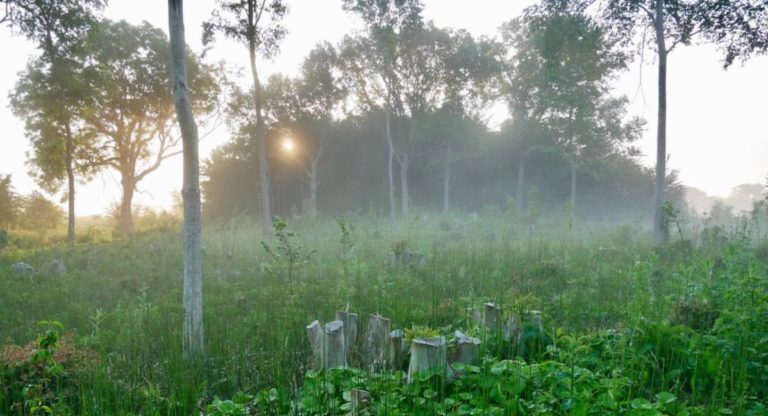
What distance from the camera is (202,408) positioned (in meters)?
2.71

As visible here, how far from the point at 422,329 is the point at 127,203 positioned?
77.1 feet

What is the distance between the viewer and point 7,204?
18141 mm

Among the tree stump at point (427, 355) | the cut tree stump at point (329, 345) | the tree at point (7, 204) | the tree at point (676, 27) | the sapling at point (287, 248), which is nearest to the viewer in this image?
the tree stump at point (427, 355)

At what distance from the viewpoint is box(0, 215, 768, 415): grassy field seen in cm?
231

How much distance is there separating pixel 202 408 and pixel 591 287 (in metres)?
5.11

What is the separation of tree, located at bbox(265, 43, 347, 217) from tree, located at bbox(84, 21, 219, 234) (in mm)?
3512

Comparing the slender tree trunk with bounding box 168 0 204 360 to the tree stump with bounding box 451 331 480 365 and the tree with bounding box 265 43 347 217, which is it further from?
the tree with bounding box 265 43 347 217

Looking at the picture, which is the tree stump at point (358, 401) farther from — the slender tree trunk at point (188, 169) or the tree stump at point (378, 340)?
the slender tree trunk at point (188, 169)

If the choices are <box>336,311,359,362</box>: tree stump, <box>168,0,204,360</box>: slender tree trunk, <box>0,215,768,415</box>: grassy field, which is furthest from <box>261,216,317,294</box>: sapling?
<box>336,311,359,362</box>: tree stump

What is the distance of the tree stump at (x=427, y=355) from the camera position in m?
2.51

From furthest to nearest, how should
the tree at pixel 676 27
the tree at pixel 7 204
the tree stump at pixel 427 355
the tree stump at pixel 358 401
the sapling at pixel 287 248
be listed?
the tree at pixel 7 204 < the tree at pixel 676 27 < the sapling at pixel 287 248 < the tree stump at pixel 427 355 < the tree stump at pixel 358 401

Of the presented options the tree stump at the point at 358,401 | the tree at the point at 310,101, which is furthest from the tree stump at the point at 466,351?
the tree at the point at 310,101

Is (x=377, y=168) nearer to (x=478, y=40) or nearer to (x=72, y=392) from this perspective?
(x=478, y=40)

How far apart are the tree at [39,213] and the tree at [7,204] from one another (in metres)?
0.53
